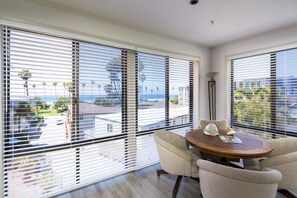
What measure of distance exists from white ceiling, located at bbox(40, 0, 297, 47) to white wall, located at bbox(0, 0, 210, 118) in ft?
0.34

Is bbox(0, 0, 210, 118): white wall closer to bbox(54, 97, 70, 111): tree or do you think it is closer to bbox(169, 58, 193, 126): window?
bbox(169, 58, 193, 126): window

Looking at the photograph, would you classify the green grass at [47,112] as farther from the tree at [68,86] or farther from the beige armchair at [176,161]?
the beige armchair at [176,161]

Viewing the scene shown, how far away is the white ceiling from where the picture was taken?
194 centimetres

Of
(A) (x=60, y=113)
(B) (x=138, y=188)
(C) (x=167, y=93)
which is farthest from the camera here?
(C) (x=167, y=93)

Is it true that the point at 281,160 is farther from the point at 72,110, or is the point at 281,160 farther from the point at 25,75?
the point at 25,75

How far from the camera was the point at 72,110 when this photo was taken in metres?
2.17

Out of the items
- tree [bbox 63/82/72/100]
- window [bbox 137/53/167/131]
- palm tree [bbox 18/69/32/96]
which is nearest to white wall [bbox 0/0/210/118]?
window [bbox 137/53/167/131]

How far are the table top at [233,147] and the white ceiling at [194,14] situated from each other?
1779mm

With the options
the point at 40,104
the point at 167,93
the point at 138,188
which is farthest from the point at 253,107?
the point at 40,104

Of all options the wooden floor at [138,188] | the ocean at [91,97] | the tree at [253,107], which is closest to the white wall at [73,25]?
the ocean at [91,97]

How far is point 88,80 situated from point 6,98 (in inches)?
37.3

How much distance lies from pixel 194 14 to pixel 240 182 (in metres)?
2.12

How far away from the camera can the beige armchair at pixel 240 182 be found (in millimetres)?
1211

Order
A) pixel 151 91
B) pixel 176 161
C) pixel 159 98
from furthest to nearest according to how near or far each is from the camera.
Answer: pixel 159 98 < pixel 151 91 < pixel 176 161
